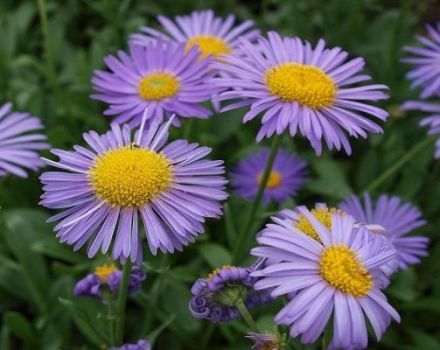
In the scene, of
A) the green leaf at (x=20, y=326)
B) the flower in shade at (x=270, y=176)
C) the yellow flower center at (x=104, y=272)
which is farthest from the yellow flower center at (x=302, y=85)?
the green leaf at (x=20, y=326)

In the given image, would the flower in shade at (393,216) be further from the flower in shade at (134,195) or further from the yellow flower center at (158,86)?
the flower in shade at (134,195)

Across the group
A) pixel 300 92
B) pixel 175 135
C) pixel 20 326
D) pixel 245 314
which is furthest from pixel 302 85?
pixel 20 326

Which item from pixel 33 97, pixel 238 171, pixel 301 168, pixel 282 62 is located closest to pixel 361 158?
pixel 301 168

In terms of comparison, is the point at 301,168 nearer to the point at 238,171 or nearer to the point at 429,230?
the point at 238,171

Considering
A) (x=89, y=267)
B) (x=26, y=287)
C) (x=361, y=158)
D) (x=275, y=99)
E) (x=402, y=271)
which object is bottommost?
(x=26, y=287)

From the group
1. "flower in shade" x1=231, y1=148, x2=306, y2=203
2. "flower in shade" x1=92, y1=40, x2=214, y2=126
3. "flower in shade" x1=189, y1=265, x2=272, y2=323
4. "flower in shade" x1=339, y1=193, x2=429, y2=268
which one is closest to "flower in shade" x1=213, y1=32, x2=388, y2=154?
"flower in shade" x1=92, y1=40, x2=214, y2=126

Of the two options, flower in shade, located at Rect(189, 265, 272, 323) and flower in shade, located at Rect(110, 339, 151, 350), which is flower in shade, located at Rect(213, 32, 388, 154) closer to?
flower in shade, located at Rect(189, 265, 272, 323)

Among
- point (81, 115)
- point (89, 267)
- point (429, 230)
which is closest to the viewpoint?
point (89, 267)
